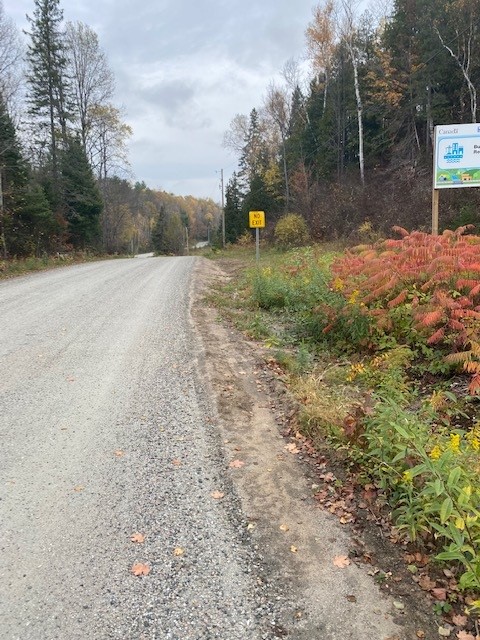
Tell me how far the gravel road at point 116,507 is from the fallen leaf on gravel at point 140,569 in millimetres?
33

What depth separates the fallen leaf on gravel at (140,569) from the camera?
8.13 ft

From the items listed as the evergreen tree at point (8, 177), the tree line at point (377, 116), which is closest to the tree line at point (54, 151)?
the evergreen tree at point (8, 177)

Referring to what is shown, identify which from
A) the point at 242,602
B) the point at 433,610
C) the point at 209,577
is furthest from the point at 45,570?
the point at 433,610

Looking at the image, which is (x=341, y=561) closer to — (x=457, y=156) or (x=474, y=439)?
(x=474, y=439)

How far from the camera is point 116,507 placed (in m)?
3.05

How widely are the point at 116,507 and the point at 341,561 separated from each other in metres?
1.55

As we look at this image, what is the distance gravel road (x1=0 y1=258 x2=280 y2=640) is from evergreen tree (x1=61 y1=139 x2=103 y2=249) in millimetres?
25381

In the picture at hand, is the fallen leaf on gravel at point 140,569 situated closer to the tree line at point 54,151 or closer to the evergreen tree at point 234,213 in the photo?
the tree line at point 54,151

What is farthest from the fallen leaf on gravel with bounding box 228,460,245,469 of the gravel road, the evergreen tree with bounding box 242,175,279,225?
the evergreen tree with bounding box 242,175,279,225

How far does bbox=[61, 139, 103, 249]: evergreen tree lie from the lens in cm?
2923

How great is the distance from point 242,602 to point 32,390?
12.2 ft

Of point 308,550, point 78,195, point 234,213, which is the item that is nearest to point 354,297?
point 308,550

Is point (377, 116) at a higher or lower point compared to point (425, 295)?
higher

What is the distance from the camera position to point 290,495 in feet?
10.6
